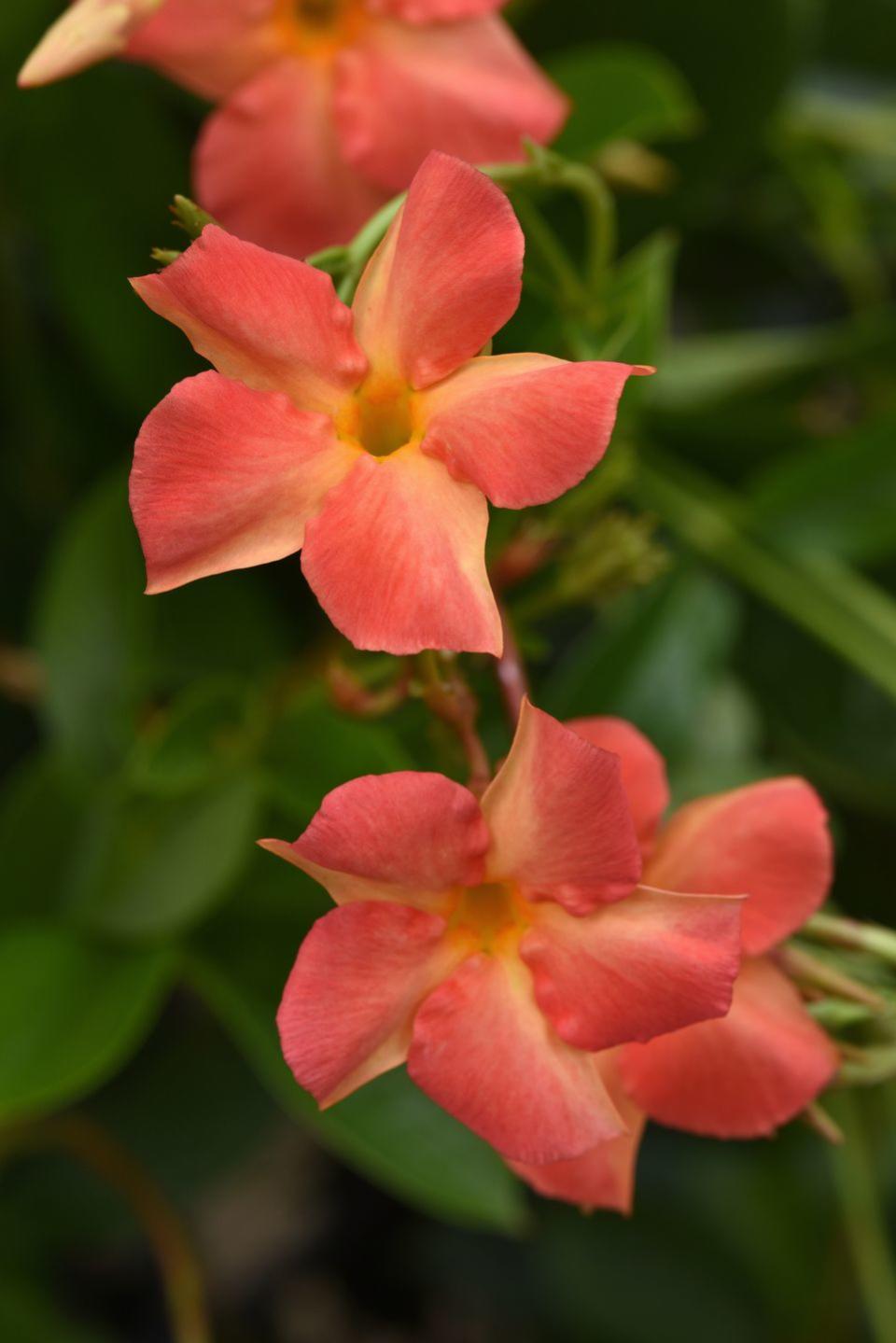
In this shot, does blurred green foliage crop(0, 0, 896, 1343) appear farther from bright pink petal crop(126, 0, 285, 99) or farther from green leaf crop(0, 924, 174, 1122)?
bright pink petal crop(126, 0, 285, 99)

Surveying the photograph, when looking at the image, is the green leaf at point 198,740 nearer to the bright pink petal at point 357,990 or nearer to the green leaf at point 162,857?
the green leaf at point 162,857

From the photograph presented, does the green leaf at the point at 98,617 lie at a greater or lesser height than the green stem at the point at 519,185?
lesser

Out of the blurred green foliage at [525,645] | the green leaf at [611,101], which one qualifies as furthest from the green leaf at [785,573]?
the green leaf at [611,101]

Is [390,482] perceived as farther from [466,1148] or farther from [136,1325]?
[136,1325]

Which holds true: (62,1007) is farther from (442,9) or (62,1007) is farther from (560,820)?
(442,9)

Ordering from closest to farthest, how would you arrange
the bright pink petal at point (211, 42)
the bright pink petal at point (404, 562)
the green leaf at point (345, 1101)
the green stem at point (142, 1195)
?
the bright pink petal at point (404, 562)
the bright pink petal at point (211, 42)
the green leaf at point (345, 1101)
the green stem at point (142, 1195)
